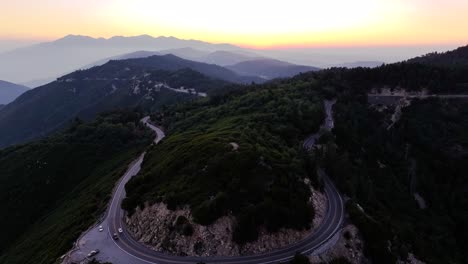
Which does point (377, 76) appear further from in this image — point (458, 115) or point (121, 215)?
point (121, 215)

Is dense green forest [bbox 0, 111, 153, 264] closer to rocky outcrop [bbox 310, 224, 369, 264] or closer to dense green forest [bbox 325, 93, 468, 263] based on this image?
rocky outcrop [bbox 310, 224, 369, 264]

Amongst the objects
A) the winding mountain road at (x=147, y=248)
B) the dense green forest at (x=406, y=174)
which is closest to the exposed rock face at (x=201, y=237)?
the winding mountain road at (x=147, y=248)

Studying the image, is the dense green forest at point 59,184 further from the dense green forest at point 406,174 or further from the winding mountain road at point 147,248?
the dense green forest at point 406,174

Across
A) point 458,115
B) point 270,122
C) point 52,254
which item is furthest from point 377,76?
point 52,254

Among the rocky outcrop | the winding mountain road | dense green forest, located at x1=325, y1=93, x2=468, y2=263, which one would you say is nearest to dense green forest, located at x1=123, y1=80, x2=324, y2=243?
the winding mountain road

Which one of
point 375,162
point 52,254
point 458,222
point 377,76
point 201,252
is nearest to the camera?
point 201,252

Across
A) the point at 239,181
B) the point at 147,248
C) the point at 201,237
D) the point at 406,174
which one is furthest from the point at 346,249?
the point at 406,174
